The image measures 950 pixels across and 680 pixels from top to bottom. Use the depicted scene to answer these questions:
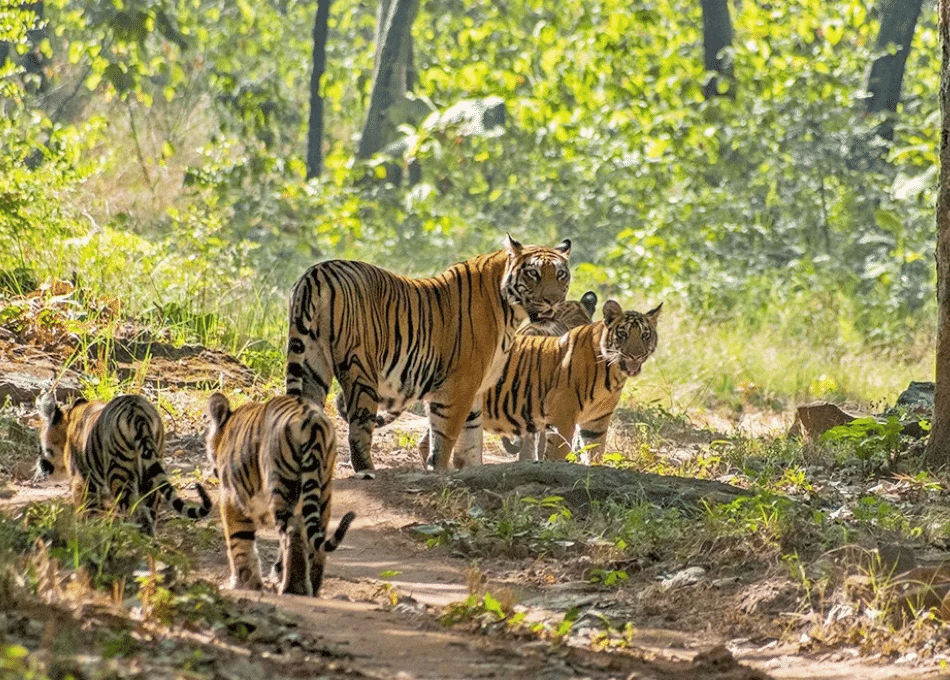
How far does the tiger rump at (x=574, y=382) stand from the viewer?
29.7ft

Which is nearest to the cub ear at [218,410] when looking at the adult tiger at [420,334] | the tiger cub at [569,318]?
the adult tiger at [420,334]

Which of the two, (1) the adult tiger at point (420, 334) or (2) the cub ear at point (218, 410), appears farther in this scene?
(1) the adult tiger at point (420, 334)

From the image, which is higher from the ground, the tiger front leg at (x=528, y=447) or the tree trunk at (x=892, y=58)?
the tree trunk at (x=892, y=58)

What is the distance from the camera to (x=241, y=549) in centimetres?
571

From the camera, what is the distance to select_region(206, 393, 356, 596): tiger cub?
5.40 m

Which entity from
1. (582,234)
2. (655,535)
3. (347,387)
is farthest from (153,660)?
(582,234)

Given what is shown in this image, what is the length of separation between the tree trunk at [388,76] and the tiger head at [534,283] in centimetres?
1317

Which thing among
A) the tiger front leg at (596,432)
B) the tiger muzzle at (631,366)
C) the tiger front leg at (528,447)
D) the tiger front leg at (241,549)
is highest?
the tiger muzzle at (631,366)

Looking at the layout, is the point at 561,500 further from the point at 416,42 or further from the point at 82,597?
the point at 416,42

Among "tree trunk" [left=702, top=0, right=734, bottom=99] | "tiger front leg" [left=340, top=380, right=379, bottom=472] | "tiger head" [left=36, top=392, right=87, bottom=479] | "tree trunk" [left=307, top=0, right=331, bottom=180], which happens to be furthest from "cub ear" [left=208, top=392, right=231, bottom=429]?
"tree trunk" [left=307, top=0, right=331, bottom=180]

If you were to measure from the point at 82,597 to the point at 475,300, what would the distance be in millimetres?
4462

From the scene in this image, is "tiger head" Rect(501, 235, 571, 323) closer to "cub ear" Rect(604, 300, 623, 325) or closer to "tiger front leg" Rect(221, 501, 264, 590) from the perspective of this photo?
"cub ear" Rect(604, 300, 623, 325)

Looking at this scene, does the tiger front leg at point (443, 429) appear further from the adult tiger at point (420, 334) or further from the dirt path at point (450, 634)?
the dirt path at point (450, 634)

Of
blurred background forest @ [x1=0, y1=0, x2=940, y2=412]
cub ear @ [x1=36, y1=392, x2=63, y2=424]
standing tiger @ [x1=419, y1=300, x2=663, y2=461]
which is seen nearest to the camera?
cub ear @ [x1=36, y1=392, x2=63, y2=424]
